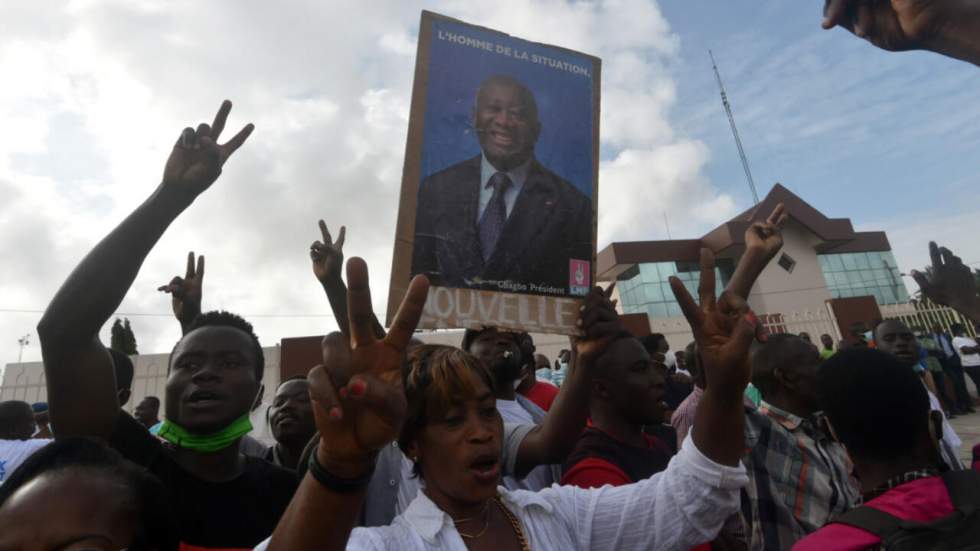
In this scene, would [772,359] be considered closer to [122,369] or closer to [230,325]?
[230,325]

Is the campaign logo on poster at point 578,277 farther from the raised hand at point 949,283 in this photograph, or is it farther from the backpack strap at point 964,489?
the raised hand at point 949,283

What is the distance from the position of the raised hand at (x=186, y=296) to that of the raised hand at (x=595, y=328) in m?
1.90

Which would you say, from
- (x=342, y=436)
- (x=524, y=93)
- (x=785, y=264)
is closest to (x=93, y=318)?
(x=342, y=436)

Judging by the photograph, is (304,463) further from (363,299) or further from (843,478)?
(843,478)

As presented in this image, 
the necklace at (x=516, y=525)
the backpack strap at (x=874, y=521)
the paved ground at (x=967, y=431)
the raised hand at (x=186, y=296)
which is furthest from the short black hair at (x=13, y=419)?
the paved ground at (x=967, y=431)

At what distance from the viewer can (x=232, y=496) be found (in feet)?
6.37

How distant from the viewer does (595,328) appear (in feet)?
7.32

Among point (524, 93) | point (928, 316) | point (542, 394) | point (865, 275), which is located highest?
point (865, 275)

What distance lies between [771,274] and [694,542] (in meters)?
25.3

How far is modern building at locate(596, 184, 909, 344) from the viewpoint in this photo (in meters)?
23.4

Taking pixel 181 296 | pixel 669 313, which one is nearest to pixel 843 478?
pixel 181 296

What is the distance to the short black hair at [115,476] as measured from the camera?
4.17 feet

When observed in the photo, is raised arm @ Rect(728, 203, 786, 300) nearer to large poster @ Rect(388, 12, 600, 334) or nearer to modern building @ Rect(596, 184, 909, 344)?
large poster @ Rect(388, 12, 600, 334)

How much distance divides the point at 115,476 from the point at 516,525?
1016mm
